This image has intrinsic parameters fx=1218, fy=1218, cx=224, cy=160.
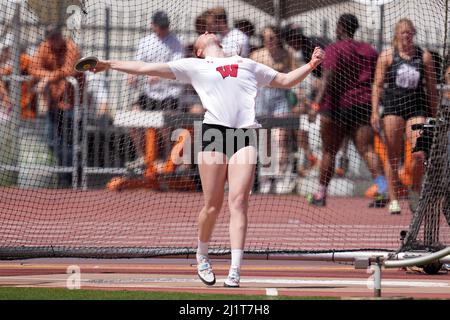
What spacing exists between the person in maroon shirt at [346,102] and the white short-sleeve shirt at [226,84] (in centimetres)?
472

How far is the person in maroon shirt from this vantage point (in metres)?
14.8

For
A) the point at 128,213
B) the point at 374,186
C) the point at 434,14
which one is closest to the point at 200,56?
the point at 434,14

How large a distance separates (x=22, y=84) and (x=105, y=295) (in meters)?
10.4

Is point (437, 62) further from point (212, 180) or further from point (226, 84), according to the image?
point (212, 180)

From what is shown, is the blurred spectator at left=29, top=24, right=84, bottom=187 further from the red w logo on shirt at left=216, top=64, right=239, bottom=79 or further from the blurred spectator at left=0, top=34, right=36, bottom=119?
the red w logo on shirt at left=216, top=64, right=239, bottom=79

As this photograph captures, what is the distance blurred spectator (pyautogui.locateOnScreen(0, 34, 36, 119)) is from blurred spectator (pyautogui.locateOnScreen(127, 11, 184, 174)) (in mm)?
1723

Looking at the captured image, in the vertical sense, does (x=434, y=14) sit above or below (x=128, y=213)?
above

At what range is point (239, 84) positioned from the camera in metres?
9.99

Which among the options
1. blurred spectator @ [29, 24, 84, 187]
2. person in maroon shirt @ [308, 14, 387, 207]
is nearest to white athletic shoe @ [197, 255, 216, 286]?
person in maroon shirt @ [308, 14, 387, 207]

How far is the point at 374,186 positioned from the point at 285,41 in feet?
15.2
